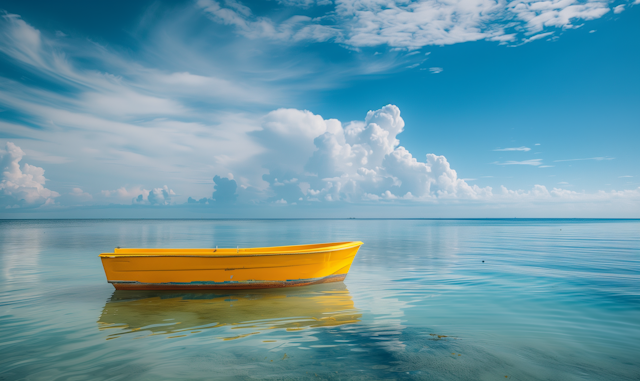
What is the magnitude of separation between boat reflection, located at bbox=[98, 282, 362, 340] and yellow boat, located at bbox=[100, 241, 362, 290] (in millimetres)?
414

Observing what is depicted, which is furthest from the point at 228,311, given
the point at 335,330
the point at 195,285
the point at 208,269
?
the point at 335,330

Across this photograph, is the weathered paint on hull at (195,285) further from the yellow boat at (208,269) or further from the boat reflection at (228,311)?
the boat reflection at (228,311)

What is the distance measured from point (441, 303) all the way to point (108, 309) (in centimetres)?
1104

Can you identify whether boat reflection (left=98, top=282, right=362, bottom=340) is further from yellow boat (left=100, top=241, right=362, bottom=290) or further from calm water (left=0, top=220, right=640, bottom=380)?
yellow boat (left=100, top=241, right=362, bottom=290)

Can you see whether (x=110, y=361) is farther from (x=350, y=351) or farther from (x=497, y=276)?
(x=497, y=276)

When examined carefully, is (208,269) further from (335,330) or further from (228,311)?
(335,330)

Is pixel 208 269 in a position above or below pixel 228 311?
above

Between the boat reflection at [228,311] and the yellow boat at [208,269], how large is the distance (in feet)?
1.36

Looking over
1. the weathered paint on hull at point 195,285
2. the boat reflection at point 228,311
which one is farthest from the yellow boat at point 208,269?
the boat reflection at point 228,311

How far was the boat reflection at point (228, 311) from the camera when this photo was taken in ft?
29.1

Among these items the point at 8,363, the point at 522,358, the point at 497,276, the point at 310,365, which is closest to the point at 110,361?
the point at 8,363

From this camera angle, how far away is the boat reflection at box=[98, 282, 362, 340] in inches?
350

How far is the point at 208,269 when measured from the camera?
12.2 m

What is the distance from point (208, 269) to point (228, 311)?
7.93 feet
